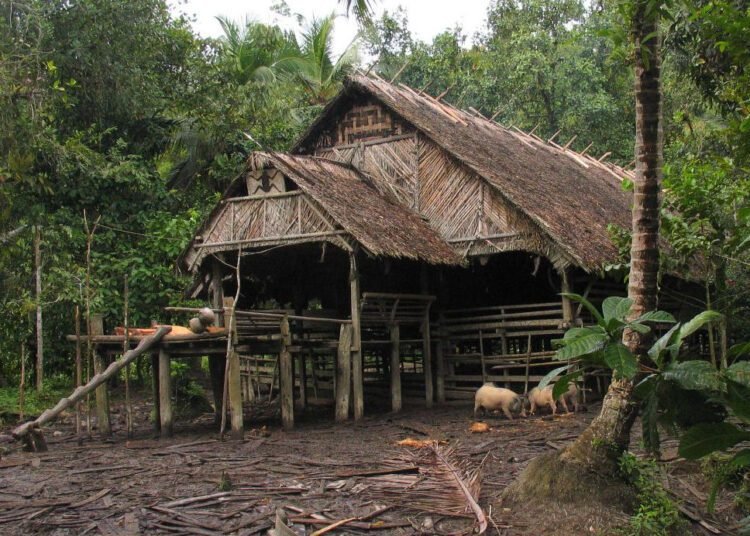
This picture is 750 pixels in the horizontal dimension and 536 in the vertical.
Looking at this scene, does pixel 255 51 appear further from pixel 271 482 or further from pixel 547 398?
pixel 271 482

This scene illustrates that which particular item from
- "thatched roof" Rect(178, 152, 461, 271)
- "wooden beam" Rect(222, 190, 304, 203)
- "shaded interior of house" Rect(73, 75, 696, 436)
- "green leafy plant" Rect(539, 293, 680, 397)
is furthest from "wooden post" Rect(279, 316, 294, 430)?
"green leafy plant" Rect(539, 293, 680, 397)

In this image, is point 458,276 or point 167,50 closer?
point 458,276

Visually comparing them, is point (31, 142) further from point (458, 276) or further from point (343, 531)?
point (458, 276)

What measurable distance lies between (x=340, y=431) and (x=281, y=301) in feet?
17.2

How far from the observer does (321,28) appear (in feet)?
81.5

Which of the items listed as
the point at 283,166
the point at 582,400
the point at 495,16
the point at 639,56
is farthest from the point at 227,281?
the point at 495,16

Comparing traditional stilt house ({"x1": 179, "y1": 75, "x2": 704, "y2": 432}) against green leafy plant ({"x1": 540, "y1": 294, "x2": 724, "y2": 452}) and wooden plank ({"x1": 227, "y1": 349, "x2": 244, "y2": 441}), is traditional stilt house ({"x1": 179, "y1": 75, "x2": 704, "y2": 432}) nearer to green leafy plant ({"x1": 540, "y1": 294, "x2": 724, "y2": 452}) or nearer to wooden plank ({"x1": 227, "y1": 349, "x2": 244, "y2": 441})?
wooden plank ({"x1": 227, "y1": 349, "x2": 244, "y2": 441})

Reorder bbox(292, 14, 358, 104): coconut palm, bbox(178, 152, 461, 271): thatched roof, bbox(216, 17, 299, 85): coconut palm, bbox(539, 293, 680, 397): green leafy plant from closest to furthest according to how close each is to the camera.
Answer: bbox(539, 293, 680, 397): green leafy plant → bbox(178, 152, 461, 271): thatched roof → bbox(216, 17, 299, 85): coconut palm → bbox(292, 14, 358, 104): coconut palm

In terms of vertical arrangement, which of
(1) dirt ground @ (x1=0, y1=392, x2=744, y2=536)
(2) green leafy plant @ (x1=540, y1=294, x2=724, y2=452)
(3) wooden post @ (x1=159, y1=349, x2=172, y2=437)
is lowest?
(1) dirt ground @ (x1=0, y1=392, x2=744, y2=536)

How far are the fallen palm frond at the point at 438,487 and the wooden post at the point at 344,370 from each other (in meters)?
3.04

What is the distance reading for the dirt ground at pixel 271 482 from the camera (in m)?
6.87

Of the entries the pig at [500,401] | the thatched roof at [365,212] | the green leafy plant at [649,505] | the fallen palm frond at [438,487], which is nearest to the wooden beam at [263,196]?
the thatched roof at [365,212]

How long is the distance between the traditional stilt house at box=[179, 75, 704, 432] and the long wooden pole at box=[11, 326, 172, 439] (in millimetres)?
1048

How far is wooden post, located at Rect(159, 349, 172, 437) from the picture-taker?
10.8 m
